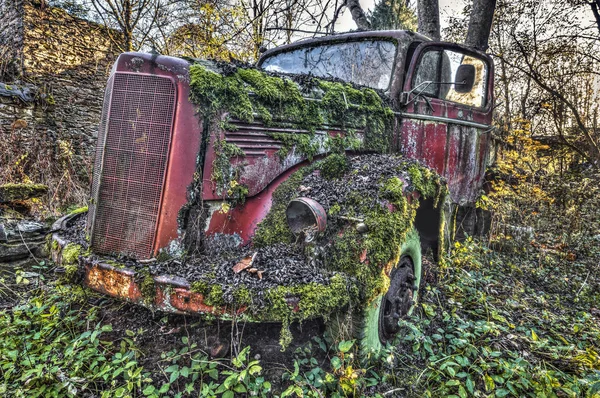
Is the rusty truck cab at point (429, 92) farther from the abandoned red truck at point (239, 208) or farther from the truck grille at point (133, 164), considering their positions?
the truck grille at point (133, 164)

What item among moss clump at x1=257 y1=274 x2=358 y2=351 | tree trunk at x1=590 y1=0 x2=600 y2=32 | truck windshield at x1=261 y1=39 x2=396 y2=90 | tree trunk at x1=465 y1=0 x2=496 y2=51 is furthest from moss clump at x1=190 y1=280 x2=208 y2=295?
tree trunk at x1=590 y1=0 x2=600 y2=32

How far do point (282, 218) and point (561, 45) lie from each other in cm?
Result: 1108

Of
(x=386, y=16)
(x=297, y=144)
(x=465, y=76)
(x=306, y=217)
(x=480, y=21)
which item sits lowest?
(x=306, y=217)

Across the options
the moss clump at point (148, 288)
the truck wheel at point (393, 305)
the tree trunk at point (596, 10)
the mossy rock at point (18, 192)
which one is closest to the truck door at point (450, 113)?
the truck wheel at point (393, 305)

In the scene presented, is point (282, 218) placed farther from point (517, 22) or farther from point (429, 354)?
point (517, 22)

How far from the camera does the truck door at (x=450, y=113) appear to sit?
11.3 feet

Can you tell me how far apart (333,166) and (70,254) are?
173 cm

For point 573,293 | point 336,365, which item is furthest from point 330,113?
point 573,293

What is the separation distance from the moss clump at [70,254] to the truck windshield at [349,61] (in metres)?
2.18

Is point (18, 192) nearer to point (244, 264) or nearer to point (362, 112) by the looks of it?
point (244, 264)

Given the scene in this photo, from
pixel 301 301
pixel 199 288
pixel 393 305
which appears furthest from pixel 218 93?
pixel 393 305

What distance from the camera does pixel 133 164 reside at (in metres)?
2.08

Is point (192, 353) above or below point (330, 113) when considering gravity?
below

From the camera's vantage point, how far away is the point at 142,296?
1.81m
